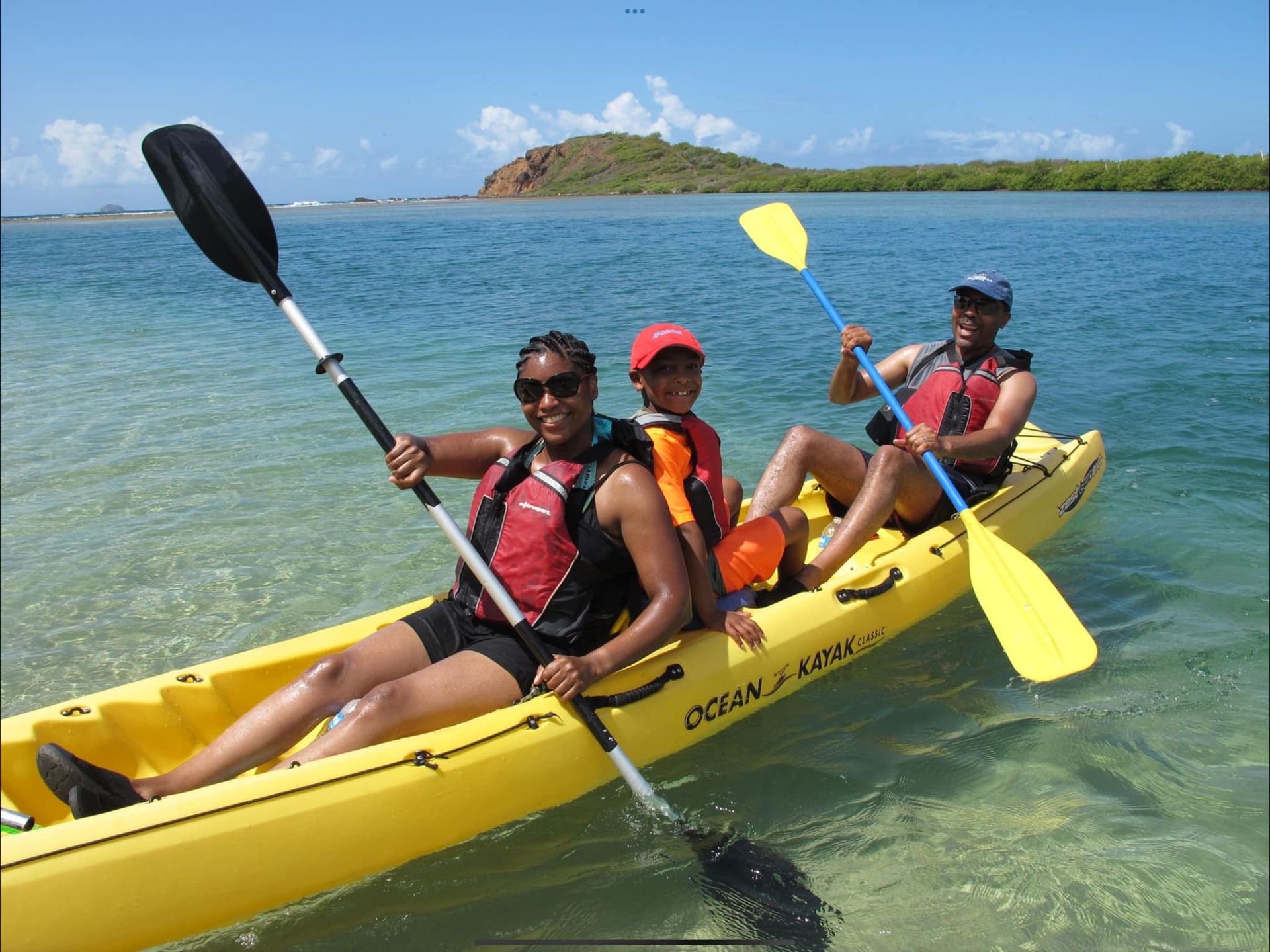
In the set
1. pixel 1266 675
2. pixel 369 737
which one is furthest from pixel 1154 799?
pixel 369 737

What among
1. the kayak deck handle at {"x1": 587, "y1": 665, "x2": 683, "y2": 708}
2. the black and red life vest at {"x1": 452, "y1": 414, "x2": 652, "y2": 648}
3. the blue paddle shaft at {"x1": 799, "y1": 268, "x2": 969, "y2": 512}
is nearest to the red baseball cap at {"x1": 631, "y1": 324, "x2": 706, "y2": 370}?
the black and red life vest at {"x1": 452, "y1": 414, "x2": 652, "y2": 648}

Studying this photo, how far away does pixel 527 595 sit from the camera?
2984 millimetres

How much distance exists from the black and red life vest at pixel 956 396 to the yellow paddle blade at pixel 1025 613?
1.69 feet

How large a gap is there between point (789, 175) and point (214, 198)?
7623 centimetres

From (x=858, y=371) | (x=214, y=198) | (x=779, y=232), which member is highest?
(x=214, y=198)

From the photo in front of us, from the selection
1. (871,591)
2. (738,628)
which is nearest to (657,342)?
(738,628)

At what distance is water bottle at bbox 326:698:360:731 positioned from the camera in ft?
9.15

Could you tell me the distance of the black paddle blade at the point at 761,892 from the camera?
2752 mm

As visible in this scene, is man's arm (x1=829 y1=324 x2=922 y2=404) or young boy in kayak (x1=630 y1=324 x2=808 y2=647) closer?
young boy in kayak (x1=630 y1=324 x2=808 y2=647)

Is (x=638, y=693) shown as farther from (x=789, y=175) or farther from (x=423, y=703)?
(x=789, y=175)

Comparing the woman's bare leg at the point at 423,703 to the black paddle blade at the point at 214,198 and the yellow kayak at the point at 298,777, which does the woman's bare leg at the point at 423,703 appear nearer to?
the yellow kayak at the point at 298,777

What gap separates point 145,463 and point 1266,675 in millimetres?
7314

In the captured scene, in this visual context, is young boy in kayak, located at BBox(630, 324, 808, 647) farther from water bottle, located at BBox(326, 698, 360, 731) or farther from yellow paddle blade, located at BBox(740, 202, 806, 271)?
yellow paddle blade, located at BBox(740, 202, 806, 271)

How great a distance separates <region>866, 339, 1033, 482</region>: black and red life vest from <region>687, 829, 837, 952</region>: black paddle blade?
6.81 ft
